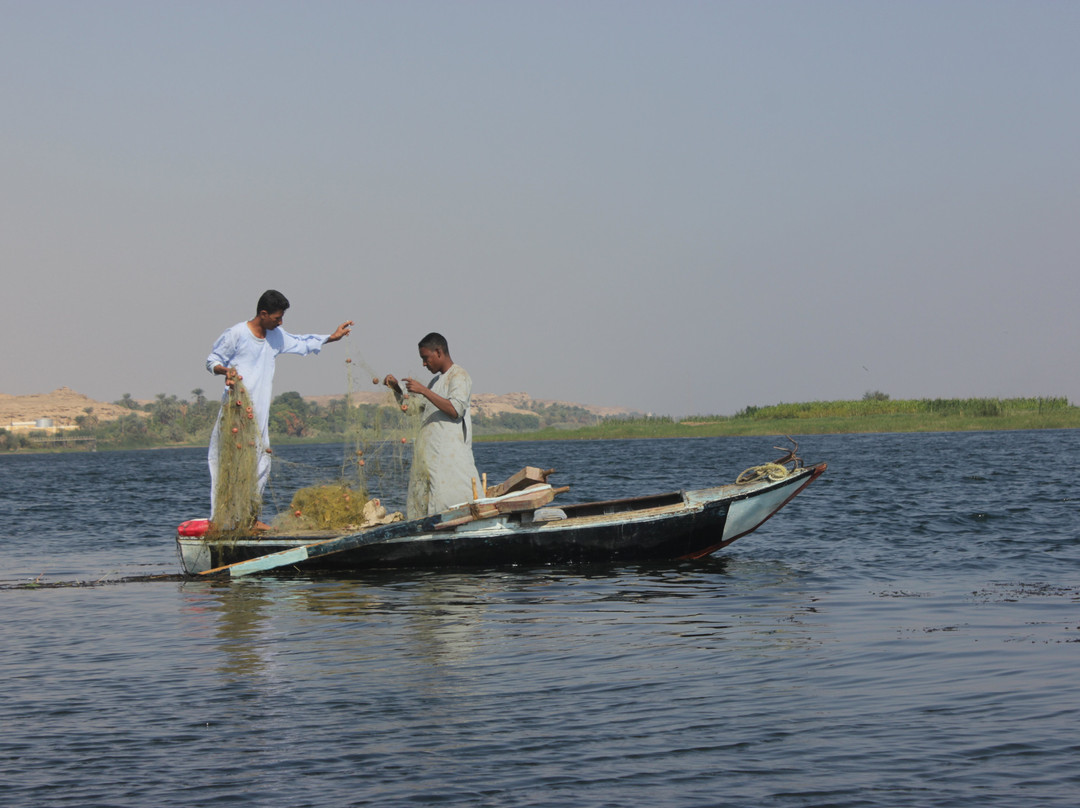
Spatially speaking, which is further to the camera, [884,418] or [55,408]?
[55,408]

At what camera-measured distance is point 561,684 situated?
20.9 ft

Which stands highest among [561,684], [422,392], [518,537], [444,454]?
[422,392]

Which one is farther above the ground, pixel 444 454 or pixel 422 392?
pixel 422 392

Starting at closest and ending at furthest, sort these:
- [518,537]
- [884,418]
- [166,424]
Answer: [518,537] → [884,418] → [166,424]

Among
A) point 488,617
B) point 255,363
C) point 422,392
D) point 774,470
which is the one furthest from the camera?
point 774,470

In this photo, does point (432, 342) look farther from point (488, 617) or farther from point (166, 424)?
point (166, 424)

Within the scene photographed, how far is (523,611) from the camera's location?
29.5 feet

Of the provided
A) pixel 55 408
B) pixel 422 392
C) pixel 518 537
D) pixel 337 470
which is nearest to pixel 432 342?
pixel 422 392

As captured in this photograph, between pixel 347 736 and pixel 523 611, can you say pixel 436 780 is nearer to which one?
pixel 347 736

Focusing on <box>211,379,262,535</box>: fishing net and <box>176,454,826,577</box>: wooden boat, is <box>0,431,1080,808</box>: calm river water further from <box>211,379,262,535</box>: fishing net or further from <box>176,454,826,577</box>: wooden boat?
<box>211,379,262,535</box>: fishing net

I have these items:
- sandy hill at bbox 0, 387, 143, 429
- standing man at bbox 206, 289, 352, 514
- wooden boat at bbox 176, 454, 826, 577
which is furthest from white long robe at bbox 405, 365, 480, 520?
sandy hill at bbox 0, 387, 143, 429

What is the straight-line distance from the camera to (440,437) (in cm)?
1020

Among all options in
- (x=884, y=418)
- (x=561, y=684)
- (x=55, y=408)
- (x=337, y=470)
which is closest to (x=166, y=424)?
(x=55, y=408)

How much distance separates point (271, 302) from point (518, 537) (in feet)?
11.4
